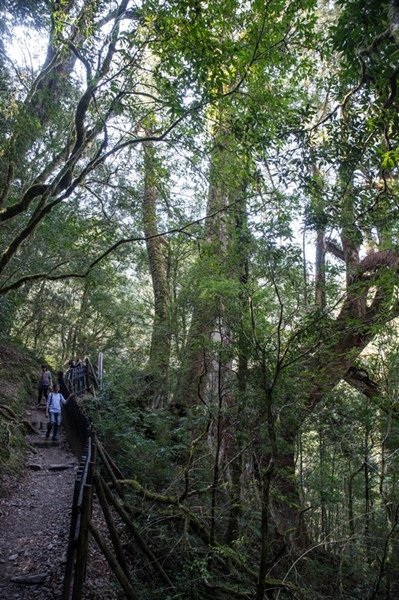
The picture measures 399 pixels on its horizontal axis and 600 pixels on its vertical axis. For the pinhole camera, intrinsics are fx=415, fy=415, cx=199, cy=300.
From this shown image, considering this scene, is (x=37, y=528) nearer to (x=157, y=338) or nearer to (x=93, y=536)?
(x=93, y=536)

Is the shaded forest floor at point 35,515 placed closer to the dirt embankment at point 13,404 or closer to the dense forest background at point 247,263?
the dirt embankment at point 13,404

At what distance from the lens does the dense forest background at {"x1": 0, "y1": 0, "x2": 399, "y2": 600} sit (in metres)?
4.56

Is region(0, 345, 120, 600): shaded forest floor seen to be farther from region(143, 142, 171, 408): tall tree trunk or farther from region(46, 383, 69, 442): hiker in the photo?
region(143, 142, 171, 408): tall tree trunk

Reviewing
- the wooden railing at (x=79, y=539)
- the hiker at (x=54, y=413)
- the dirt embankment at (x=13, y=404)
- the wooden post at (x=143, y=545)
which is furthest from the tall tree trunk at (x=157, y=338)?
the wooden railing at (x=79, y=539)

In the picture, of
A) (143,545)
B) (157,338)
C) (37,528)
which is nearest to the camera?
(143,545)

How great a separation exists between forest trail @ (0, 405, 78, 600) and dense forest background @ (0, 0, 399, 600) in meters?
1.17

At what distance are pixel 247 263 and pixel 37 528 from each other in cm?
535

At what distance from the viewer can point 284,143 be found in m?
5.13

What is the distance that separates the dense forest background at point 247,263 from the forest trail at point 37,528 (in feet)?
3.85

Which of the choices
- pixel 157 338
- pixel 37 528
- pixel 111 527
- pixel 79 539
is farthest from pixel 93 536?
pixel 157 338

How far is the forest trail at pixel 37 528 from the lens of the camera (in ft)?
16.1

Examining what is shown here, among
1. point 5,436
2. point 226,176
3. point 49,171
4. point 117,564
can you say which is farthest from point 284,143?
point 5,436

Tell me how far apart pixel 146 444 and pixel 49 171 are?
5.36 m

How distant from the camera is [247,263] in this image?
22.8 ft
